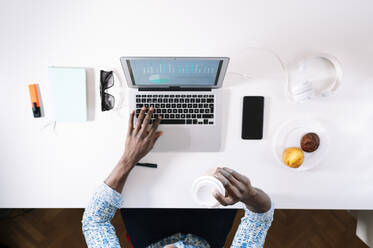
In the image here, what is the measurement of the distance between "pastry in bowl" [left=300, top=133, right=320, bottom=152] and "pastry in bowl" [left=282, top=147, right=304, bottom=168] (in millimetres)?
37

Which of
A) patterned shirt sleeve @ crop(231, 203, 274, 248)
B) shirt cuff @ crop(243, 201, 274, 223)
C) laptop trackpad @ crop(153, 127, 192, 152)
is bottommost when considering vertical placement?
patterned shirt sleeve @ crop(231, 203, 274, 248)

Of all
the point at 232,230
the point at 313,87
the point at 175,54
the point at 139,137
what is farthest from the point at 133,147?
the point at 232,230

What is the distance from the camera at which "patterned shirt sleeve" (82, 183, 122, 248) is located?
2.79 feet

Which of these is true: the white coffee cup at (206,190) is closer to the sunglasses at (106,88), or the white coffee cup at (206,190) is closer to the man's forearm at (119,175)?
the man's forearm at (119,175)

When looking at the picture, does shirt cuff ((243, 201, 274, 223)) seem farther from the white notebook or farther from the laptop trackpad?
the white notebook

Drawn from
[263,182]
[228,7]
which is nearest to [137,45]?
[228,7]

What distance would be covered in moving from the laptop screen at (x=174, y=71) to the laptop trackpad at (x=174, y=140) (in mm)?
179

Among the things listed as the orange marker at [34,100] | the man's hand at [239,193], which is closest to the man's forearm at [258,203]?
the man's hand at [239,193]

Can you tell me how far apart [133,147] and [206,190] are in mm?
331

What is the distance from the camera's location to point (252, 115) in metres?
0.90

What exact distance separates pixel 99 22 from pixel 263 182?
889 mm

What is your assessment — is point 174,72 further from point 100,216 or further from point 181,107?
point 100,216

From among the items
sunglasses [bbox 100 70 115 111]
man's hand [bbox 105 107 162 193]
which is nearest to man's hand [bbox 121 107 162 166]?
man's hand [bbox 105 107 162 193]

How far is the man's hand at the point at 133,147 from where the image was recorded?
87cm
